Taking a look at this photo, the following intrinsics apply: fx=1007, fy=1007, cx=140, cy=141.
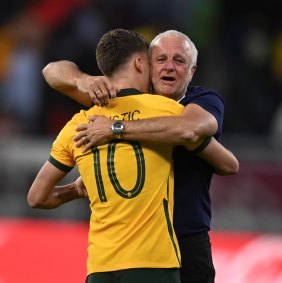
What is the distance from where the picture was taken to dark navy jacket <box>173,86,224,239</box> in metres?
4.89

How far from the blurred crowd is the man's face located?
595 cm

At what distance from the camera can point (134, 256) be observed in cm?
449

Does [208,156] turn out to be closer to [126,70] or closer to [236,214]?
[126,70]

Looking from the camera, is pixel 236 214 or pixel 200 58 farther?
pixel 200 58

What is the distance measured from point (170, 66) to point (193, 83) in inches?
268

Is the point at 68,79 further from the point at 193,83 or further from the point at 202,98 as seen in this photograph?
the point at 193,83

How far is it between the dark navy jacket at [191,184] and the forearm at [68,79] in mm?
534

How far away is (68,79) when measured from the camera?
5109mm

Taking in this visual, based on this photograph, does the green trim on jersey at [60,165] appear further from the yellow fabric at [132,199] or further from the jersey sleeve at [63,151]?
the yellow fabric at [132,199]

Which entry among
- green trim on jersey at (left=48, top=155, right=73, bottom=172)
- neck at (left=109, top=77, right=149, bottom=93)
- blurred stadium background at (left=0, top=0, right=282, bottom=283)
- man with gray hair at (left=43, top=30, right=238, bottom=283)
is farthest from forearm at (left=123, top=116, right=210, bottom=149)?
blurred stadium background at (left=0, top=0, right=282, bottom=283)

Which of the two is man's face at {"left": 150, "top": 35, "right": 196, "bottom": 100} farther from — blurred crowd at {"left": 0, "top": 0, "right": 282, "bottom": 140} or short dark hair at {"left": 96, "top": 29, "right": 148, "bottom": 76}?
blurred crowd at {"left": 0, "top": 0, "right": 282, "bottom": 140}

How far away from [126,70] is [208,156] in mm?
564

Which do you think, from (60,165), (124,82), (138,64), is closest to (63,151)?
(60,165)

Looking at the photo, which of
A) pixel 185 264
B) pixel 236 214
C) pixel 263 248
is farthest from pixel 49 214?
pixel 185 264
